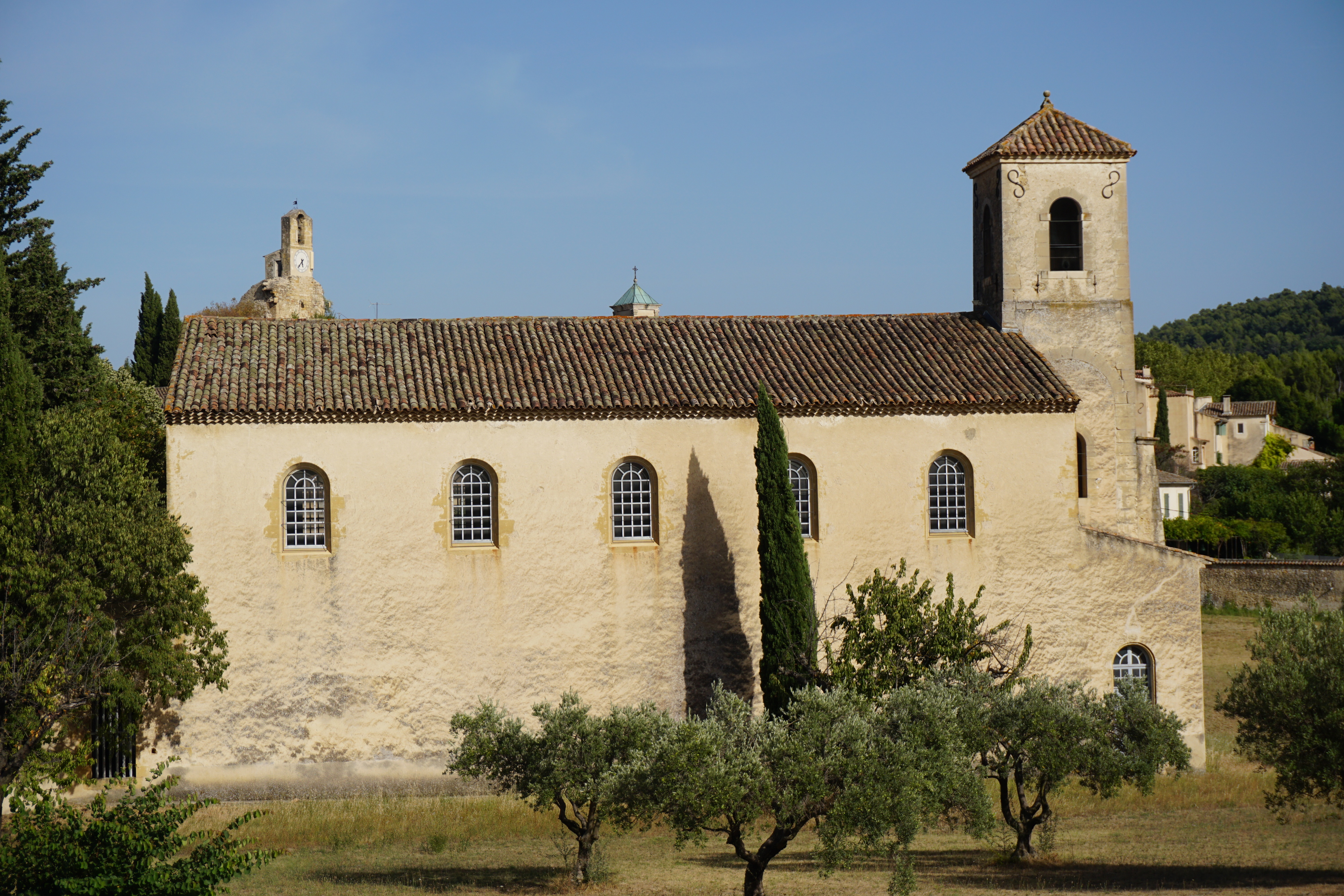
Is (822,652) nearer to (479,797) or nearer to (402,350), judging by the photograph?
(479,797)

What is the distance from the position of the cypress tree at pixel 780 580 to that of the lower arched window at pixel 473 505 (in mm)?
5345

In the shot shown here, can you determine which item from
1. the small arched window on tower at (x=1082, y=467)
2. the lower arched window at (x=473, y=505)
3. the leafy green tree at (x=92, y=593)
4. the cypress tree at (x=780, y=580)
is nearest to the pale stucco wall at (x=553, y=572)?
the lower arched window at (x=473, y=505)

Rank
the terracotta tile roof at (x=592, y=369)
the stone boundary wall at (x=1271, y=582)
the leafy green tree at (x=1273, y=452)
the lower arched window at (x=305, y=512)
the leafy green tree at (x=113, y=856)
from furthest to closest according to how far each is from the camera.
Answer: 1. the leafy green tree at (x=1273, y=452)
2. the stone boundary wall at (x=1271, y=582)
3. the terracotta tile roof at (x=592, y=369)
4. the lower arched window at (x=305, y=512)
5. the leafy green tree at (x=113, y=856)

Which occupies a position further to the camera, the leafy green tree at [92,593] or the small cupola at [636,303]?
the small cupola at [636,303]

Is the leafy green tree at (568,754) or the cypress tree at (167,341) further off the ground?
the cypress tree at (167,341)

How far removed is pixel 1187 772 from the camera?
27.0 m

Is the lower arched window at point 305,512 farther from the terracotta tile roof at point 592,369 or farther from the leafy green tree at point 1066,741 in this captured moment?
the leafy green tree at point 1066,741

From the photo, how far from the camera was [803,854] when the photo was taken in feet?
72.4

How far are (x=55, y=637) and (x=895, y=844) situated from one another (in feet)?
46.4

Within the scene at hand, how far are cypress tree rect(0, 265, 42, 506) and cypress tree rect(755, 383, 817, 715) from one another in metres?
13.1

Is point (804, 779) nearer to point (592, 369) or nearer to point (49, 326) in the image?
point (592, 369)

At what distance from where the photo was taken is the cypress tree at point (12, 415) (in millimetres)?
23328

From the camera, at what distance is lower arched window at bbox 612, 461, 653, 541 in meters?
26.9

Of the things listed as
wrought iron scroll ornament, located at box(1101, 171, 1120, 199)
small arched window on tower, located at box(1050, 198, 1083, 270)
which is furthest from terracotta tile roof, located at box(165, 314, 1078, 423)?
wrought iron scroll ornament, located at box(1101, 171, 1120, 199)
